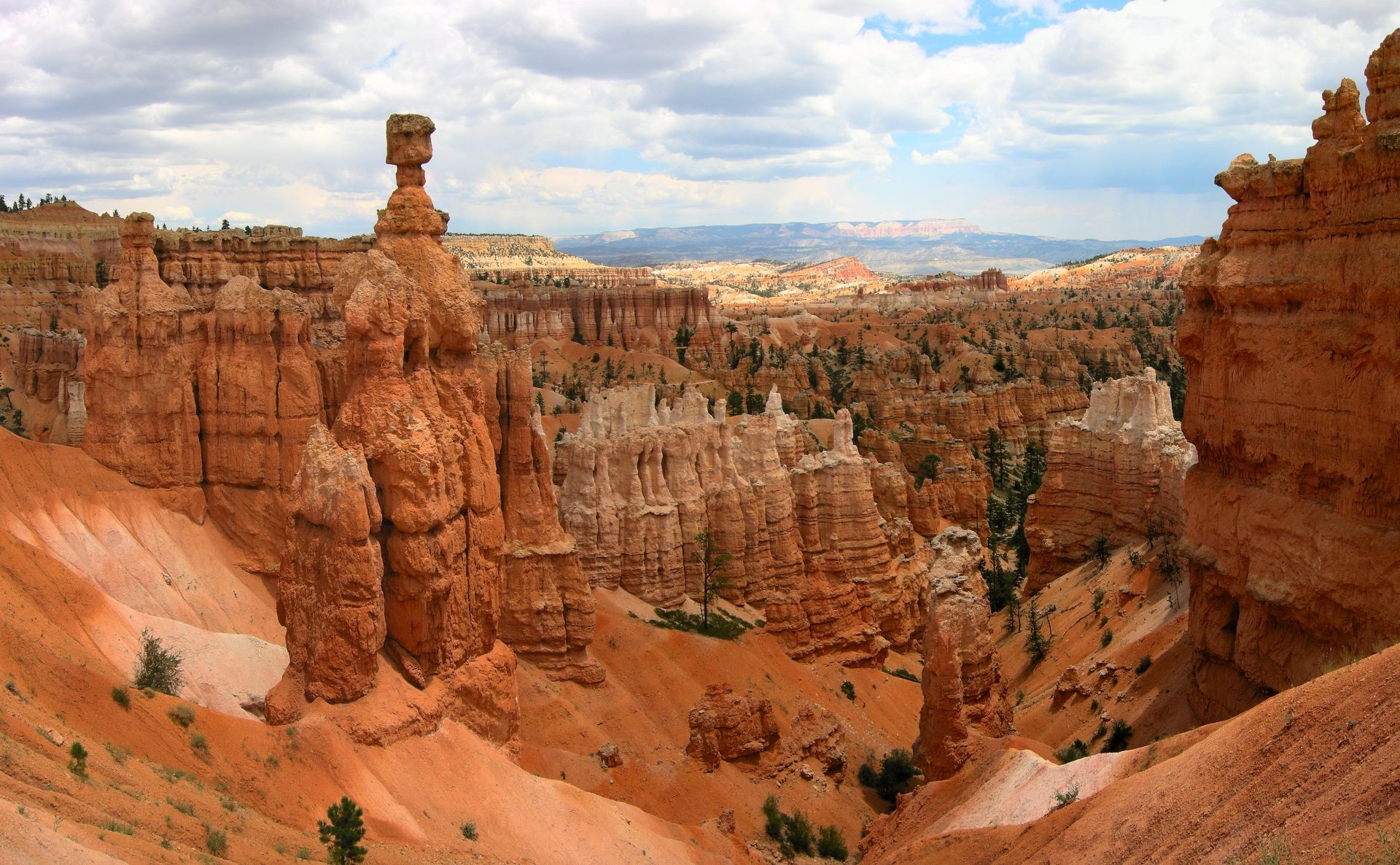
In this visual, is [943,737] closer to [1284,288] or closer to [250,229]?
[1284,288]

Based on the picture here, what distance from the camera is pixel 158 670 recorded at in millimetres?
18953

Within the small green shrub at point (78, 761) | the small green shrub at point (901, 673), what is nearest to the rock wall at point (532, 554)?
the small green shrub at point (901, 673)

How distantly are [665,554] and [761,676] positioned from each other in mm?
4270

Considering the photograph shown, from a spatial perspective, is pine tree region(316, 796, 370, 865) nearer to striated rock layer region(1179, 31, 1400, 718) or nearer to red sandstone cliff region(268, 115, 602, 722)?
red sandstone cliff region(268, 115, 602, 722)

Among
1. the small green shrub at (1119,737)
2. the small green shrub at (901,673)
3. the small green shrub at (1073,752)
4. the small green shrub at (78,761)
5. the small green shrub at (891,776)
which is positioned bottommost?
the small green shrub at (901,673)

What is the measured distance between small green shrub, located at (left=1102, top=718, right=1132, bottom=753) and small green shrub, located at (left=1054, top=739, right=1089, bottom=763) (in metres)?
0.39

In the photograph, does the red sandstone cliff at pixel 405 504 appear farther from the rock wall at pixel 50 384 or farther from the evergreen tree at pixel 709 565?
the rock wall at pixel 50 384

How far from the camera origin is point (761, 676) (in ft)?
95.0

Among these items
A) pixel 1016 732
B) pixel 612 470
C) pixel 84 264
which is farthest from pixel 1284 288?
pixel 84 264

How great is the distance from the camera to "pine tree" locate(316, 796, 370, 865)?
41.0ft

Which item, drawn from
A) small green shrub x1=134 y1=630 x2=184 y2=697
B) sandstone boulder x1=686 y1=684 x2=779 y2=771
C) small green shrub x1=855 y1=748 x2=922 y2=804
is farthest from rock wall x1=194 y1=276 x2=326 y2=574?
small green shrub x1=855 y1=748 x2=922 y2=804

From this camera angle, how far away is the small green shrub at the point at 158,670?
1878 centimetres

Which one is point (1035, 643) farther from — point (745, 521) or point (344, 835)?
point (344, 835)

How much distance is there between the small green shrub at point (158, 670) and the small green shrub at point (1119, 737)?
53.5 feet
